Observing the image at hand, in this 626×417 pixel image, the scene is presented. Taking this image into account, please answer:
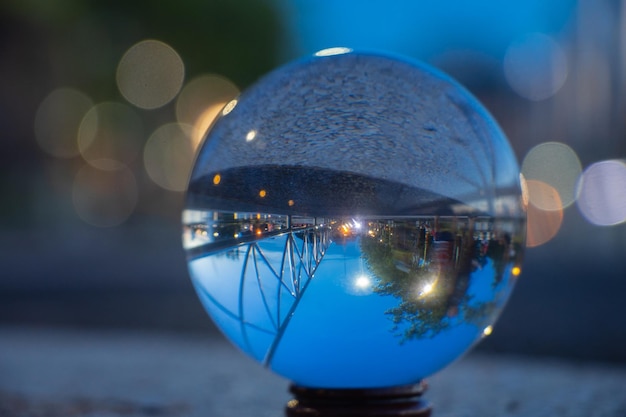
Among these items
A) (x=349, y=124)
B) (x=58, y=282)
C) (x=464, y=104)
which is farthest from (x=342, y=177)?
(x=58, y=282)

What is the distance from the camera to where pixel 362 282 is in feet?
10.2

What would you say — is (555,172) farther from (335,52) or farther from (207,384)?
(335,52)

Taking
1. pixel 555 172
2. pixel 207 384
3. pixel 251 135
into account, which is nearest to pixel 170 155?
pixel 555 172

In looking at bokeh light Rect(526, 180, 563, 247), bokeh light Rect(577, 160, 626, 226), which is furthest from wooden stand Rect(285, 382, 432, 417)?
bokeh light Rect(526, 180, 563, 247)

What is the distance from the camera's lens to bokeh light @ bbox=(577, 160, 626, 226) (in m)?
21.7

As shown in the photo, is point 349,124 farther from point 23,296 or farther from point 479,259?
point 23,296

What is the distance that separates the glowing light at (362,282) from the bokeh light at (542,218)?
2299cm

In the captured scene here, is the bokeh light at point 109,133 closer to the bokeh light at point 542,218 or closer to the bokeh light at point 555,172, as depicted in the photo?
the bokeh light at point 555,172

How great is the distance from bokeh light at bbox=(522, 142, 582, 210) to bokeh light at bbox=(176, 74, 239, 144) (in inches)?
548

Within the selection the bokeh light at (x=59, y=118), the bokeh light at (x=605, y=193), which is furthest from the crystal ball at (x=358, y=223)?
the bokeh light at (x=59, y=118)

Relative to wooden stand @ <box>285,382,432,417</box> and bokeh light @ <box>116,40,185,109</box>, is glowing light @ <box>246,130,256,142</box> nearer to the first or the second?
wooden stand @ <box>285,382,432,417</box>

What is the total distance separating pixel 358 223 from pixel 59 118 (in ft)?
113

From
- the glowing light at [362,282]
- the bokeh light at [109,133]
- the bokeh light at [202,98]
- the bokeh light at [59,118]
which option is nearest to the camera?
the glowing light at [362,282]

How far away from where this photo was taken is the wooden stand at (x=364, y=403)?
3428mm
